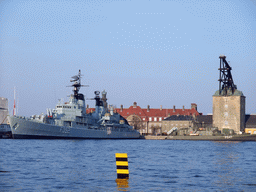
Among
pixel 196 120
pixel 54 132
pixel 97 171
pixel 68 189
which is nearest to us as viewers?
pixel 68 189

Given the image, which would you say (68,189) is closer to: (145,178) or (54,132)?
(145,178)

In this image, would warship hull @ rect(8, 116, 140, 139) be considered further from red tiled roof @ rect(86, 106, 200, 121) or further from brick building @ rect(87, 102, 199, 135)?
red tiled roof @ rect(86, 106, 200, 121)

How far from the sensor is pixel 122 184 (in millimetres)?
16719

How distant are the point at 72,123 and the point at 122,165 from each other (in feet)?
245

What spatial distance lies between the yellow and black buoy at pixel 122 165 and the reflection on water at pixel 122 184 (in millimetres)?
185

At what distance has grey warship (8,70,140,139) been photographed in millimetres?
82062

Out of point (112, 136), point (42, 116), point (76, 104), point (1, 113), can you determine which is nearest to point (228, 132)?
point (112, 136)

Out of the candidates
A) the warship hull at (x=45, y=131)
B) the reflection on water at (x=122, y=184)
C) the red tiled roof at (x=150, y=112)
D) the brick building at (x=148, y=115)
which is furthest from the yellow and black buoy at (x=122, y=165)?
the red tiled roof at (x=150, y=112)

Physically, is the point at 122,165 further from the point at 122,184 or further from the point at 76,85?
the point at 76,85

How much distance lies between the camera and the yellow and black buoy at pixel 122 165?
16156mm

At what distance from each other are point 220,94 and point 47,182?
96.4 meters

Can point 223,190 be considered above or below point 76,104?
below

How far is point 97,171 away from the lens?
21.7m

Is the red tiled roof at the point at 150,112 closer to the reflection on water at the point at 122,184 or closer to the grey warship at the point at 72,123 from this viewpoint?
the grey warship at the point at 72,123
